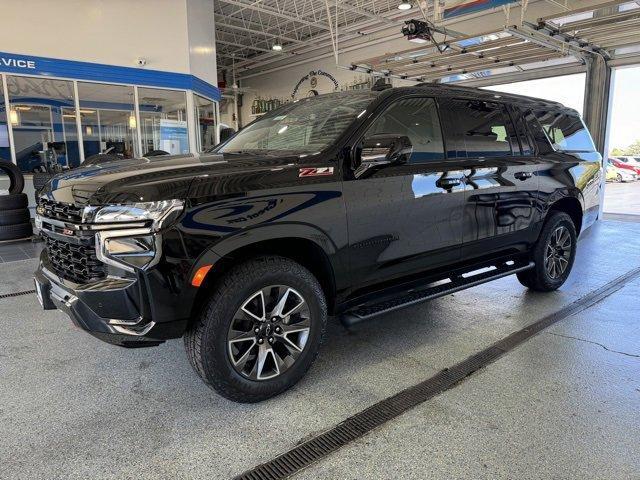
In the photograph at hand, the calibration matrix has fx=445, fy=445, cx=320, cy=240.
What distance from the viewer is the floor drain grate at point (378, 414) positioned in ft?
6.17

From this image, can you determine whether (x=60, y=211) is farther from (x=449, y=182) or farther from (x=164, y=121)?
(x=164, y=121)

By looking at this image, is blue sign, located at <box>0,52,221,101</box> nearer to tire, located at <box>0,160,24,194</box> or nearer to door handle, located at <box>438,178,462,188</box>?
tire, located at <box>0,160,24,194</box>

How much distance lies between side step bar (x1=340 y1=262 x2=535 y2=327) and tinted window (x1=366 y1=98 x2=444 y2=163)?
2.91ft

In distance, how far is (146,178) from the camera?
2053mm

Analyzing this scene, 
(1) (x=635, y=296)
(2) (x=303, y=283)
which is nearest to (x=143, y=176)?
(2) (x=303, y=283)

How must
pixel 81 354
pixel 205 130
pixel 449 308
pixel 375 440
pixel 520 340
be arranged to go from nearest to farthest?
pixel 375 440
pixel 81 354
pixel 520 340
pixel 449 308
pixel 205 130

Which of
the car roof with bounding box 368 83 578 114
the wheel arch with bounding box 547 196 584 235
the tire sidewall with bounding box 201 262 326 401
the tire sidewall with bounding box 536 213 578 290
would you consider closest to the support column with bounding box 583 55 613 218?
the wheel arch with bounding box 547 196 584 235

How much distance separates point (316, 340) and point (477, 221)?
5.05 feet

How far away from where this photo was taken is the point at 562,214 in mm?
4043

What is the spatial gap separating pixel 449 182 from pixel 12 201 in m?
6.29

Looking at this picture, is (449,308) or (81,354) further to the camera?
(449,308)

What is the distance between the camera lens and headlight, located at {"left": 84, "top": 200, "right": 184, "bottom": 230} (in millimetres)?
1949

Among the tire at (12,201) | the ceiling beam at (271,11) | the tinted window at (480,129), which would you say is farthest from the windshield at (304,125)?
the ceiling beam at (271,11)

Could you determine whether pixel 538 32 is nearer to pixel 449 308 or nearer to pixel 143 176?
pixel 449 308
